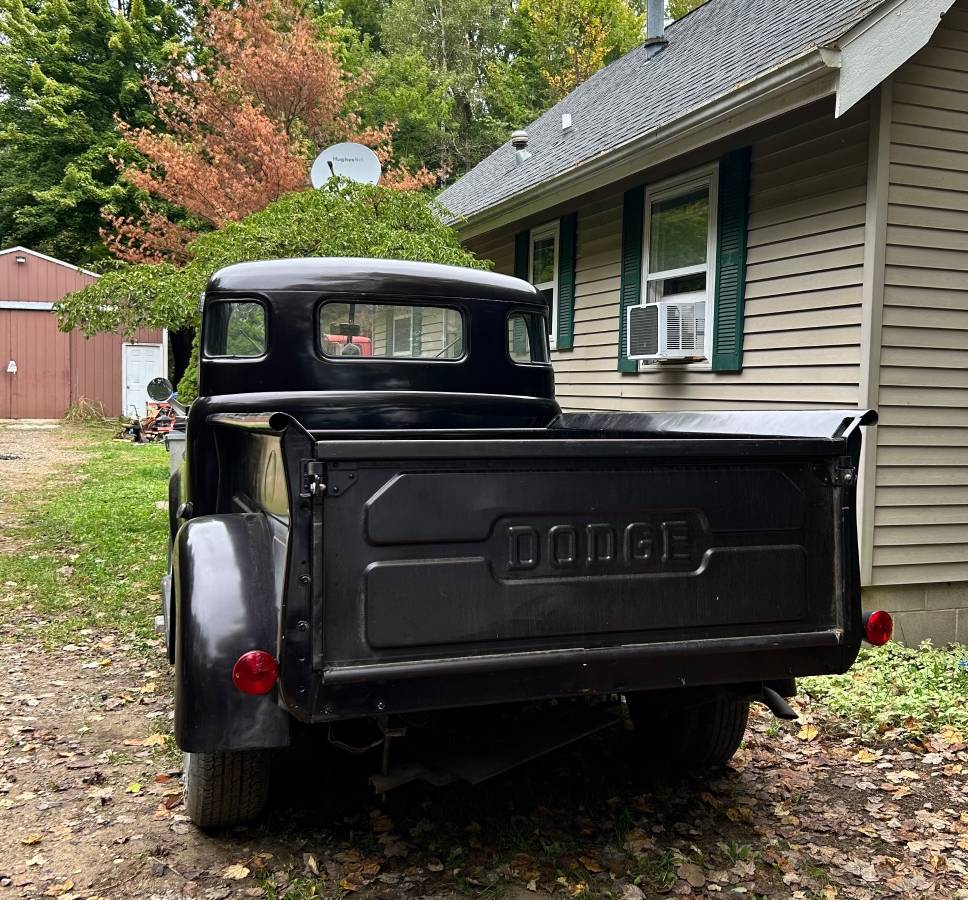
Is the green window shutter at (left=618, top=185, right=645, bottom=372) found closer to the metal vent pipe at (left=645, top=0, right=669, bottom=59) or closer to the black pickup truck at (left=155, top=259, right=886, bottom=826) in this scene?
the metal vent pipe at (left=645, top=0, right=669, bottom=59)

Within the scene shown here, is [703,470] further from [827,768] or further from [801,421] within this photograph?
[827,768]

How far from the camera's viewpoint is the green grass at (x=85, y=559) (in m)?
5.81

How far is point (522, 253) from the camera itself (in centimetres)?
1038

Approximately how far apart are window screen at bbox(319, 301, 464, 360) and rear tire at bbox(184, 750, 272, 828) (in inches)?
78.3

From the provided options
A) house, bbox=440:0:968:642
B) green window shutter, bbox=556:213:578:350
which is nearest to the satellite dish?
green window shutter, bbox=556:213:578:350

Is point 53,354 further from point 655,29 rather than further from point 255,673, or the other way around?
point 255,673

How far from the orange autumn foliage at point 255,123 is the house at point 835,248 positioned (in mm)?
8368

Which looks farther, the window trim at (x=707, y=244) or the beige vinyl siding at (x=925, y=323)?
Result: the window trim at (x=707, y=244)

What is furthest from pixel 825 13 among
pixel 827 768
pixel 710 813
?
pixel 710 813

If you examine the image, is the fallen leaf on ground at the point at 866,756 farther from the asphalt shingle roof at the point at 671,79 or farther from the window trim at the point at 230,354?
the asphalt shingle roof at the point at 671,79

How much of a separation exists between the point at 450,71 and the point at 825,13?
25278 millimetres

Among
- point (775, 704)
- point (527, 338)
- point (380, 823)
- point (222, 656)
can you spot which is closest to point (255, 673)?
point (222, 656)

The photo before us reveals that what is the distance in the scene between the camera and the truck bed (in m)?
2.33

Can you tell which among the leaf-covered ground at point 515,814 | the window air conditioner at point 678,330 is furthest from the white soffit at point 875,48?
the leaf-covered ground at point 515,814
